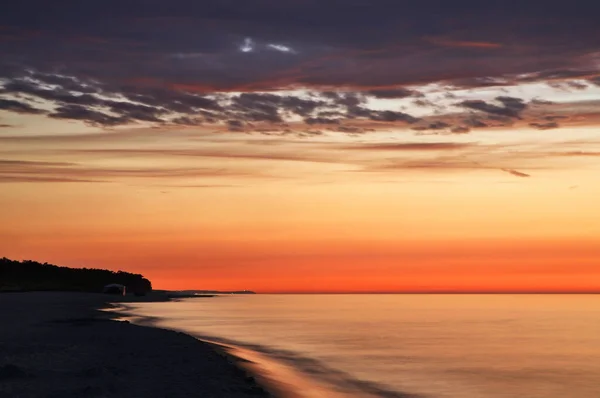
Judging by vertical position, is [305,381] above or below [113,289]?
below

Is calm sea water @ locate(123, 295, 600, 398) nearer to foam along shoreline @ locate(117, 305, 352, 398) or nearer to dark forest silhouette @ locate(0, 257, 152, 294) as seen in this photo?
foam along shoreline @ locate(117, 305, 352, 398)

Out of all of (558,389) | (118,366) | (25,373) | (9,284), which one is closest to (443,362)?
(558,389)

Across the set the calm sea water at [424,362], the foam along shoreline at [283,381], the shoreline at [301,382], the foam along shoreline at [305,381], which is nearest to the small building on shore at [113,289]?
the calm sea water at [424,362]

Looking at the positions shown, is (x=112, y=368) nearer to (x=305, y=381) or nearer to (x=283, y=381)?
(x=283, y=381)

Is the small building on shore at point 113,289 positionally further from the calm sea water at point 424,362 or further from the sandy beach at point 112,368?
the sandy beach at point 112,368

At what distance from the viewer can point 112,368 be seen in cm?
2608

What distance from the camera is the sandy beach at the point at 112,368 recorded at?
21.8m

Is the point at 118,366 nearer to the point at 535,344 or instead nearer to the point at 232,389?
the point at 232,389

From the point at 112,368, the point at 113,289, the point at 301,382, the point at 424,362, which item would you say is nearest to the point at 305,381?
the point at 301,382

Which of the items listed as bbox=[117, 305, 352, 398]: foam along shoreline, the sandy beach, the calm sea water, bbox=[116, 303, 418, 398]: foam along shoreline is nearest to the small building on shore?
the calm sea water

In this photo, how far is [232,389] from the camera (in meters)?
23.7

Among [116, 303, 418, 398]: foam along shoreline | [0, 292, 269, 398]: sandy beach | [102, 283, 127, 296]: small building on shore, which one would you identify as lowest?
[116, 303, 418, 398]: foam along shoreline

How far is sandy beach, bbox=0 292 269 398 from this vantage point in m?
21.8

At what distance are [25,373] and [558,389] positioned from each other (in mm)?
24700
